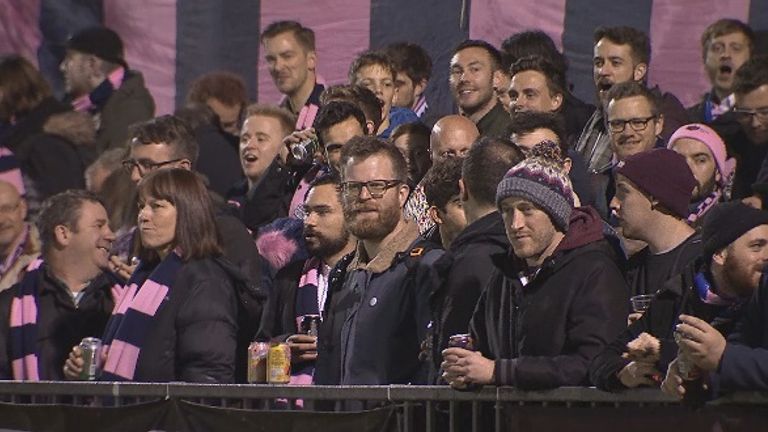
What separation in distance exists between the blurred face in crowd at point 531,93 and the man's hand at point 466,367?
3194 mm

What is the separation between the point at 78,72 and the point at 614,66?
4.34 m

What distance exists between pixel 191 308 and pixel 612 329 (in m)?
2.65

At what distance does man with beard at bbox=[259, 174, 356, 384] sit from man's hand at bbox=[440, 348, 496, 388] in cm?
188

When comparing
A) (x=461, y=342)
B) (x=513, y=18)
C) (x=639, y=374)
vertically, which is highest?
(x=513, y=18)

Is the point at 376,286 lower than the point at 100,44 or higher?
lower

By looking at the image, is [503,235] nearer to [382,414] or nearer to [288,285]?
[382,414]

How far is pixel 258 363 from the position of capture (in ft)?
27.9

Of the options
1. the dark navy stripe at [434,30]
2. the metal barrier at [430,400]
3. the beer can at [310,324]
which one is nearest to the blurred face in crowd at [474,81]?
the dark navy stripe at [434,30]

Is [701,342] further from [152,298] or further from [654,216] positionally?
[152,298]

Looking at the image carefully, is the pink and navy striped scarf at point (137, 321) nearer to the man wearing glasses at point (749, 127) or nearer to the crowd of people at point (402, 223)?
the crowd of people at point (402, 223)

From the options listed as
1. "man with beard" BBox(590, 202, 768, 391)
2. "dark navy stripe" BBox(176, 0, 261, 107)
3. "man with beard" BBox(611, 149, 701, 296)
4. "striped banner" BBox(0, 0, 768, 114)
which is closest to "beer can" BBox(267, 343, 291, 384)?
"man with beard" BBox(611, 149, 701, 296)

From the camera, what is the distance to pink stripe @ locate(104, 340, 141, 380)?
364 inches

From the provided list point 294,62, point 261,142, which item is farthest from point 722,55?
point 261,142

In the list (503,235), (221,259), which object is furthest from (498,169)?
(221,259)
